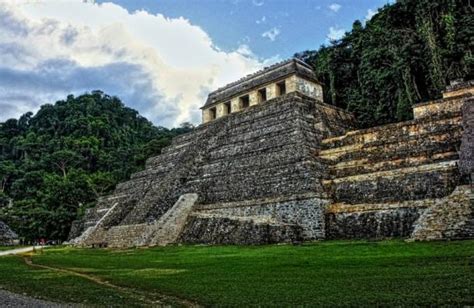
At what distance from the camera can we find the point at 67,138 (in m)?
72.0

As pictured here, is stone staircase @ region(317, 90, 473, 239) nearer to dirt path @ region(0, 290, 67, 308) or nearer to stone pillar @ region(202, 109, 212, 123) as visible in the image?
dirt path @ region(0, 290, 67, 308)

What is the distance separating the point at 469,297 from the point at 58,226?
40.8 meters

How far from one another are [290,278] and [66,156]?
62716mm

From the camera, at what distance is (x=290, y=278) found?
9.25 m

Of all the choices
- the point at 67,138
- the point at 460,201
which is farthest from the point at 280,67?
the point at 67,138

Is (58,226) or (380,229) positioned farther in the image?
(58,226)

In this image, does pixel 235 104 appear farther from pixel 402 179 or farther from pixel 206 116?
pixel 402 179

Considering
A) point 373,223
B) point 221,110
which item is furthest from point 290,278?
point 221,110

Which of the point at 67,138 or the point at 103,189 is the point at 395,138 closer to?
the point at 103,189

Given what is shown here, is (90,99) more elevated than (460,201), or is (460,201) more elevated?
(90,99)

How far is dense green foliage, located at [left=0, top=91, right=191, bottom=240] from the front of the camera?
146 feet

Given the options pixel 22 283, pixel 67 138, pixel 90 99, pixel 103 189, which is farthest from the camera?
pixel 90 99

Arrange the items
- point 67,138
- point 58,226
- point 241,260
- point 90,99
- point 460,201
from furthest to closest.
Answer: point 90,99, point 67,138, point 58,226, point 460,201, point 241,260

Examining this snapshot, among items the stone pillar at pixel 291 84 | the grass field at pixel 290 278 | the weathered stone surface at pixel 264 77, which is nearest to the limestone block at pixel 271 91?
the weathered stone surface at pixel 264 77
